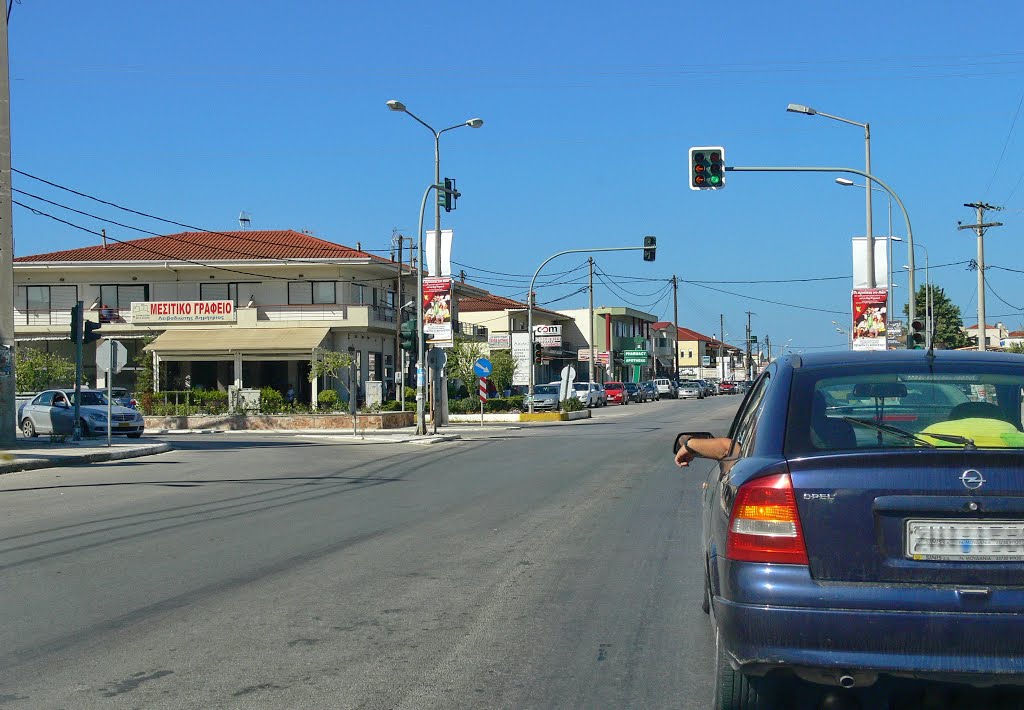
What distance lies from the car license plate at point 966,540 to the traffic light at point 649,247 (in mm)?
34992

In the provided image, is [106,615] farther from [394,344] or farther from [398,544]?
[394,344]

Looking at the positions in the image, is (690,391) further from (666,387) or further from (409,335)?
(409,335)

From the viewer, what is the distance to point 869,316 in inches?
1190

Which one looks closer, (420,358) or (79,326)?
(79,326)

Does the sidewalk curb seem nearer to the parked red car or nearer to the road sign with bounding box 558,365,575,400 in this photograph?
the road sign with bounding box 558,365,575,400

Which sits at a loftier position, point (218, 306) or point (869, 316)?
point (218, 306)

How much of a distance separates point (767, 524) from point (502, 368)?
52.9 m

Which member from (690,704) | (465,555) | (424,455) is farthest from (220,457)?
(690,704)

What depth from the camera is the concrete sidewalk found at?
19.8 m

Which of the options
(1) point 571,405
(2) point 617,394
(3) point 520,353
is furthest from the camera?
(2) point 617,394

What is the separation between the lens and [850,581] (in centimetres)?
397

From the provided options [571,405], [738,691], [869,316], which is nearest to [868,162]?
[869,316]

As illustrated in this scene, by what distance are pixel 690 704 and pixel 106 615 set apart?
399 centimetres

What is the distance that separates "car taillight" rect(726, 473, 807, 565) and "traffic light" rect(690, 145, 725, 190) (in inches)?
749
